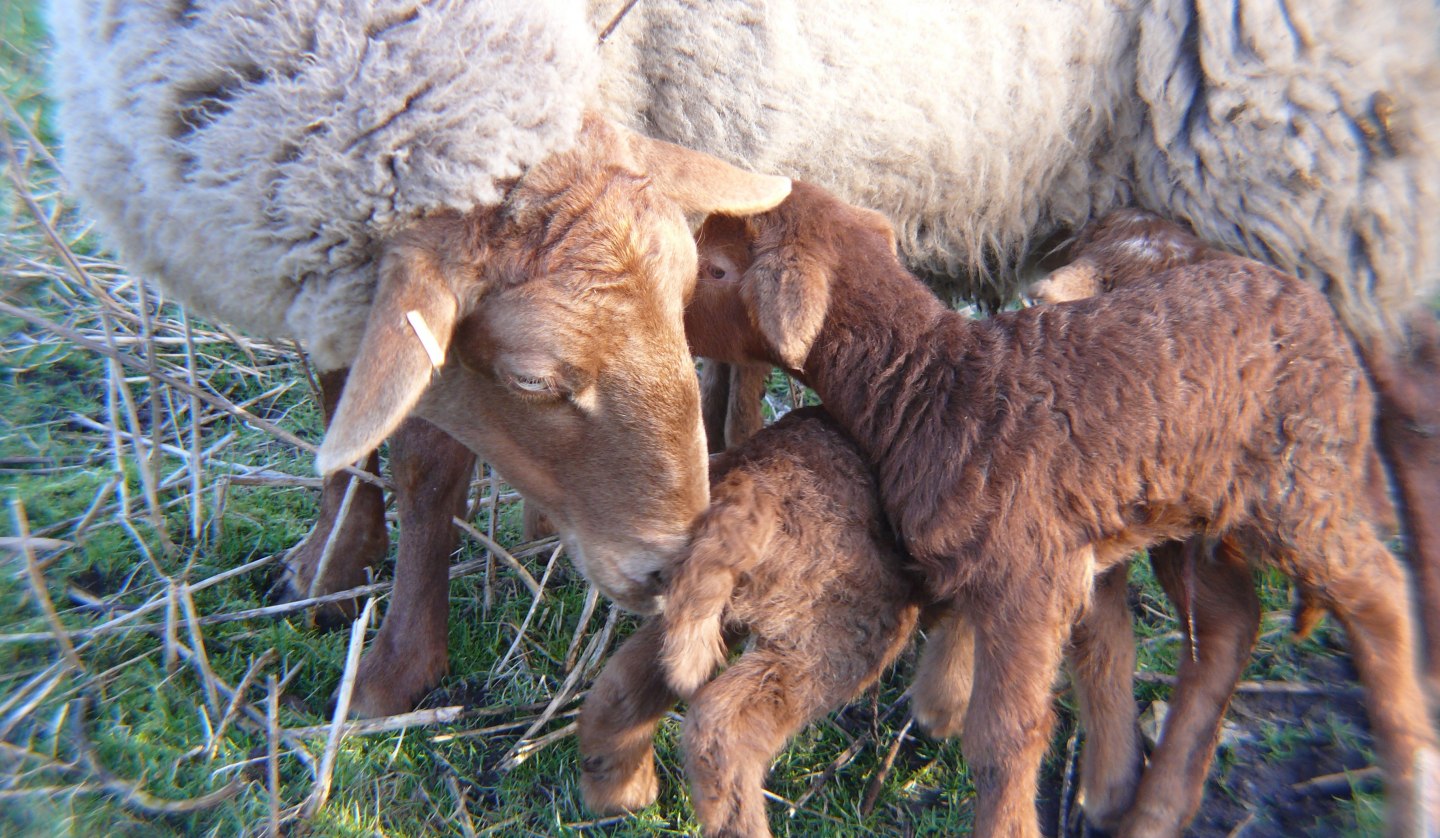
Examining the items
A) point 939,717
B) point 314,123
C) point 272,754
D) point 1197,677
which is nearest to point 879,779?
point 939,717

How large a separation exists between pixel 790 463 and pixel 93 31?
186 cm

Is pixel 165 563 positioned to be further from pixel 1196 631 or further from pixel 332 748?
pixel 1196 631

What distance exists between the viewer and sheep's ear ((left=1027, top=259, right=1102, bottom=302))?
283 centimetres

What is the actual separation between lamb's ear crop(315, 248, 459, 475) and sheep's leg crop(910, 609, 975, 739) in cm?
147

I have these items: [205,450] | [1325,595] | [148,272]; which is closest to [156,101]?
[148,272]

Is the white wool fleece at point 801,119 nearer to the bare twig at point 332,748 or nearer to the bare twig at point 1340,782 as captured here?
the bare twig at point 332,748

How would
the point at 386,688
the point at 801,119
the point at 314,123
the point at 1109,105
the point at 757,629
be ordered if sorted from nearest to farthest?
1. the point at 314,123
2. the point at 757,629
3. the point at 386,688
4. the point at 801,119
5. the point at 1109,105

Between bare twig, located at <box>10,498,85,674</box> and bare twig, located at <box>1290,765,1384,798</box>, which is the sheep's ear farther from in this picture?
bare twig, located at <box>10,498,85,674</box>

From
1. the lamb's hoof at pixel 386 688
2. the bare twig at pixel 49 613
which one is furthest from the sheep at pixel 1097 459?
the bare twig at pixel 49 613

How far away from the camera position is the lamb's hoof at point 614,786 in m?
2.50

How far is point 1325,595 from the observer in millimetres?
2408

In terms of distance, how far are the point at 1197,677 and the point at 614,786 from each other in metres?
1.52

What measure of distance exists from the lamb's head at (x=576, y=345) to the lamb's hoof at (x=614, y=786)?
1.34ft

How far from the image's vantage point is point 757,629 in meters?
2.25
